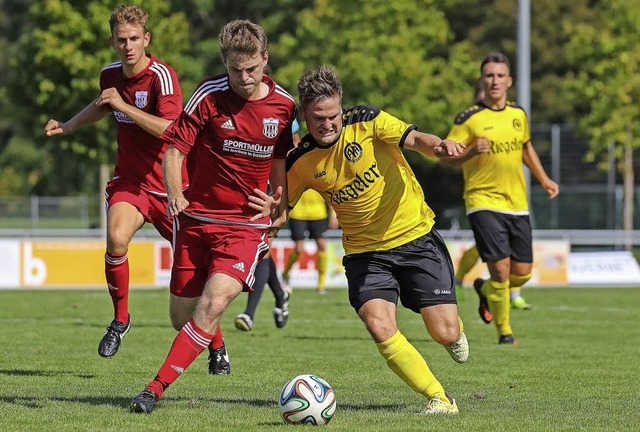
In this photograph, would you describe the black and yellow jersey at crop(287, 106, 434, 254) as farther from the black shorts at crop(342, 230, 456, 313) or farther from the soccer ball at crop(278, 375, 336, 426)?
the soccer ball at crop(278, 375, 336, 426)

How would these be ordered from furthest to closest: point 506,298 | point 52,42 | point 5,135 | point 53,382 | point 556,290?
point 5,135 < point 52,42 < point 556,290 < point 506,298 < point 53,382

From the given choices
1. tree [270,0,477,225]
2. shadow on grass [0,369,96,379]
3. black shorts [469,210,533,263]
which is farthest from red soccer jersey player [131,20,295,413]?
tree [270,0,477,225]

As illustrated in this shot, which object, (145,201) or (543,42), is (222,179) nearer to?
(145,201)

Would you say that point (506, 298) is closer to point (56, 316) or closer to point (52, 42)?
point (56, 316)

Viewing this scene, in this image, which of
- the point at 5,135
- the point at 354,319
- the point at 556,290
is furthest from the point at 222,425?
the point at 5,135

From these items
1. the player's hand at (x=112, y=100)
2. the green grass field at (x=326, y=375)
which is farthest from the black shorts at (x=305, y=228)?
the player's hand at (x=112, y=100)

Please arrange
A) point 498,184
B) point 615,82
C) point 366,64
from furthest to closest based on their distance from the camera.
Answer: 1. point 366,64
2. point 615,82
3. point 498,184

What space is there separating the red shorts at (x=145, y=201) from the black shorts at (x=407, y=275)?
2.17 m

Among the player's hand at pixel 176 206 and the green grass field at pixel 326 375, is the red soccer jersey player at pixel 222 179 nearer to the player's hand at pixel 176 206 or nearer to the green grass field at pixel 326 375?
the player's hand at pixel 176 206

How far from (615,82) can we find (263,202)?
90.3ft

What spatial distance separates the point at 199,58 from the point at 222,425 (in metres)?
46.1

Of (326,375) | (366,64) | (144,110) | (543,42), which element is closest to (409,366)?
(326,375)

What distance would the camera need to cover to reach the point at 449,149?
6.69 metres

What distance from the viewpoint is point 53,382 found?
8.73 meters
